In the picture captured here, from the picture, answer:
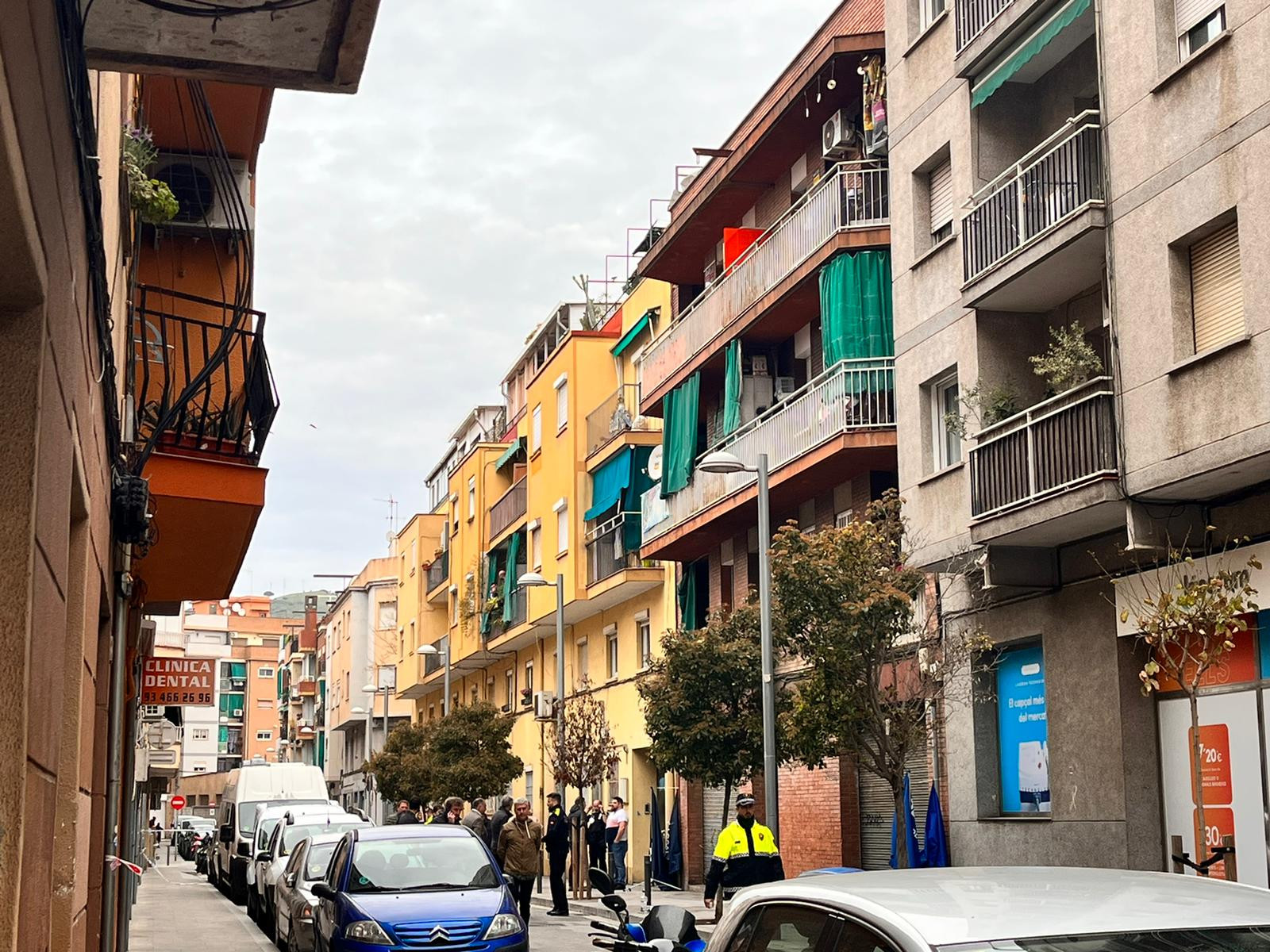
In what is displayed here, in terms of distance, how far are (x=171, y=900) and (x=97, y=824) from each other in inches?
949

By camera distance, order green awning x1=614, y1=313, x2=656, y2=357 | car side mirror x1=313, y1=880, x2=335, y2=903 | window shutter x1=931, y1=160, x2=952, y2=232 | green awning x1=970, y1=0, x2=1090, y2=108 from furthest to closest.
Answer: green awning x1=614, y1=313, x2=656, y2=357 → window shutter x1=931, y1=160, x2=952, y2=232 → green awning x1=970, y1=0, x2=1090, y2=108 → car side mirror x1=313, y1=880, x2=335, y2=903

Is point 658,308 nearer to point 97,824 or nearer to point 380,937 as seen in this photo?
point 380,937

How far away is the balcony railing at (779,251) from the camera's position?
87.9 ft

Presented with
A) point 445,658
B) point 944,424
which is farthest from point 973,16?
point 445,658

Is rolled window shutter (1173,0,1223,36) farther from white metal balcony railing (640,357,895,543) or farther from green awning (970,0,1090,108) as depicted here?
white metal balcony railing (640,357,895,543)

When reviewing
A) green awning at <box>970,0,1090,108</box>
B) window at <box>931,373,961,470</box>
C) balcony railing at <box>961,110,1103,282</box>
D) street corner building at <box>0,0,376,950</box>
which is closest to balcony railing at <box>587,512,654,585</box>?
window at <box>931,373,961,470</box>

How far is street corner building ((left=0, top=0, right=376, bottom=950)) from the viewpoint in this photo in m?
4.69

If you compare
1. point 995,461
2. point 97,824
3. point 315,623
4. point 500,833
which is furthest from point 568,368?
point 315,623

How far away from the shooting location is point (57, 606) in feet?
20.1

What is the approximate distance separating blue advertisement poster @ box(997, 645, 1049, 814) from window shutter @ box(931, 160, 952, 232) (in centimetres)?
619

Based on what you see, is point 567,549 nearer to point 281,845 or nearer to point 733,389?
point 733,389

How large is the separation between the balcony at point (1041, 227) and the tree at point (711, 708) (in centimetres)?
685

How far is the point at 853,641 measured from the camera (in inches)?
792

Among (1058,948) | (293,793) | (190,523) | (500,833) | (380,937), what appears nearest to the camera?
(1058,948)
